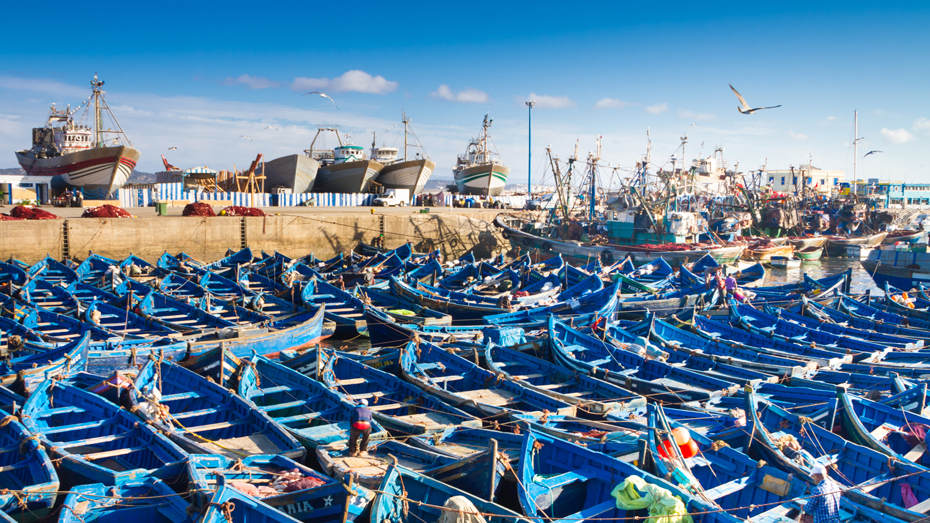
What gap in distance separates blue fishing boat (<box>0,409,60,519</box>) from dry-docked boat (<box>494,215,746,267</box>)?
94.6 feet

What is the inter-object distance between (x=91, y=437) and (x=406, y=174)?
53909 millimetres

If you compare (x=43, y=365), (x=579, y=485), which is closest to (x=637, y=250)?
(x=579, y=485)

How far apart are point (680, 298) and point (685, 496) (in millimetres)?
15906

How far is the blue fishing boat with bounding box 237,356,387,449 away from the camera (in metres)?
10.7

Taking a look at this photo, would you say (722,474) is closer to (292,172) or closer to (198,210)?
(198,210)

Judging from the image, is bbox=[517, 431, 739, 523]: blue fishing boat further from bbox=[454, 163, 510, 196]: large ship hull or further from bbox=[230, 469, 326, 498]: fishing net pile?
bbox=[454, 163, 510, 196]: large ship hull

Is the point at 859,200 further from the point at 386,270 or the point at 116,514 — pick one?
the point at 116,514

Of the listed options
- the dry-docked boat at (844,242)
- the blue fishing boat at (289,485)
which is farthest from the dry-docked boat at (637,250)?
the blue fishing boat at (289,485)

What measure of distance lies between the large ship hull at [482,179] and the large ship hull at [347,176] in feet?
45.3

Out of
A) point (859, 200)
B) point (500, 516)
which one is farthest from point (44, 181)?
point (859, 200)

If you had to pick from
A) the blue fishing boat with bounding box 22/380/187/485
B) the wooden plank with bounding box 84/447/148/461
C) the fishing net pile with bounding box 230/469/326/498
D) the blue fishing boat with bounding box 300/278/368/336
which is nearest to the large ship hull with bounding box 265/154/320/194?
the blue fishing boat with bounding box 300/278/368/336

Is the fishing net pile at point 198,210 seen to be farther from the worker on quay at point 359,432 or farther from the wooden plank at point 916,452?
the wooden plank at point 916,452

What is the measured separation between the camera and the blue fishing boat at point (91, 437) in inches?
358

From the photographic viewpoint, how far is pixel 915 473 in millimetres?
8695
